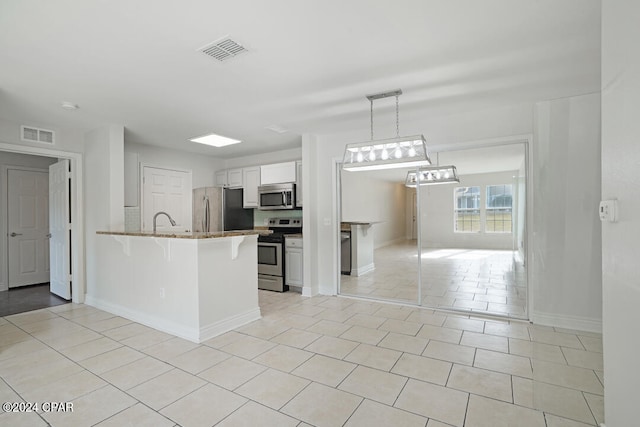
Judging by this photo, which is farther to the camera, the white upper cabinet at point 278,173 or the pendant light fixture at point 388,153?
the white upper cabinet at point 278,173

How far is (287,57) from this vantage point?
8.00 feet

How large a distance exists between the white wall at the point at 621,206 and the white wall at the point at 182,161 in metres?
5.45

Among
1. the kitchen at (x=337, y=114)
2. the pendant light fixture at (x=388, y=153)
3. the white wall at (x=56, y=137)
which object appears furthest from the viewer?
the white wall at (x=56, y=137)

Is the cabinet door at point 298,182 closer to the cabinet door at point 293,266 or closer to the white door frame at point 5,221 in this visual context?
the cabinet door at point 293,266

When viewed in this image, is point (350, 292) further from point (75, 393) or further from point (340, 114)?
point (75, 393)

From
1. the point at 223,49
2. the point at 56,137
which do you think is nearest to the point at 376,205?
the point at 223,49

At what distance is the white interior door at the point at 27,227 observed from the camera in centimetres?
533

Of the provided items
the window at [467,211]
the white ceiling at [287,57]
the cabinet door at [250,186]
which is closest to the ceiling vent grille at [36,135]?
the white ceiling at [287,57]

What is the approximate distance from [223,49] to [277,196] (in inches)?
131

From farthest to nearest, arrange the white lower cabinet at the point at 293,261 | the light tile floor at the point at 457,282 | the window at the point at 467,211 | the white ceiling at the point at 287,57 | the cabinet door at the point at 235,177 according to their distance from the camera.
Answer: the cabinet door at the point at 235,177, the white lower cabinet at the point at 293,261, the window at the point at 467,211, the light tile floor at the point at 457,282, the white ceiling at the point at 287,57

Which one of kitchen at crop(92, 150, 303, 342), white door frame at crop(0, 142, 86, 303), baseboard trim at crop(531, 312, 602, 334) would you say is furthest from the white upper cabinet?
baseboard trim at crop(531, 312, 602, 334)

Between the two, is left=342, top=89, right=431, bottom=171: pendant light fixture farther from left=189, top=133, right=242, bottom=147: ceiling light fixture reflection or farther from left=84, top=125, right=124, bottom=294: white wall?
left=84, top=125, right=124, bottom=294: white wall

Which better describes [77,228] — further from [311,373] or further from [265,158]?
[311,373]

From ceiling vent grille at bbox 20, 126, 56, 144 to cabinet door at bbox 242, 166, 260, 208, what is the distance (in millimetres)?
2868
